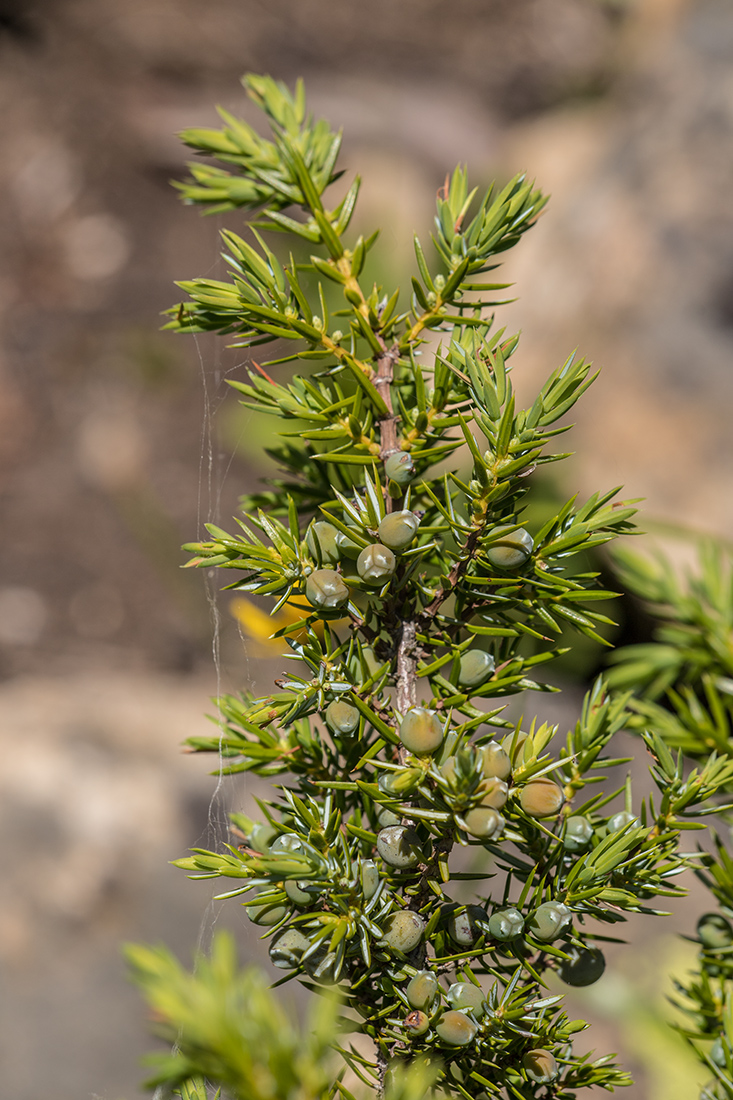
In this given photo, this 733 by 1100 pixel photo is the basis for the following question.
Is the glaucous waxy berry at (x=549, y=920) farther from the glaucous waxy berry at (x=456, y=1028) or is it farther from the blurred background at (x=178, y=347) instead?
the blurred background at (x=178, y=347)

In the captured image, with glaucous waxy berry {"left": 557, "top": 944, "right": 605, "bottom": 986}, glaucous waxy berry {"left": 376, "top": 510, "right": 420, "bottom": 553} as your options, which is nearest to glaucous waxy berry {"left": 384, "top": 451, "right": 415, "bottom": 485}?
glaucous waxy berry {"left": 376, "top": 510, "right": 420, "bottom": 553}

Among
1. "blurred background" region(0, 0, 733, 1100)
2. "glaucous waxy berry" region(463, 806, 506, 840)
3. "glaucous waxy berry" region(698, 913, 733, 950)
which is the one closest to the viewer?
"glaucous waxy berry" region(463, 806, 506, 840)

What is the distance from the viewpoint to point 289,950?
294 millimetres

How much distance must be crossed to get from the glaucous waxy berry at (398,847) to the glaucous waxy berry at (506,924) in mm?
41

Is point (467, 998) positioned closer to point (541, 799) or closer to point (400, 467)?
point (541, 799)

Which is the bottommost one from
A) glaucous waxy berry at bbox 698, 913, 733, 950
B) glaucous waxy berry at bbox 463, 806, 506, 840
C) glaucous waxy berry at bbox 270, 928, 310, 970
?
glaucous waxy berry at bbox 698, 913, 733, 950

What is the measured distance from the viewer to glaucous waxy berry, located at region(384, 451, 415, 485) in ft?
1.01

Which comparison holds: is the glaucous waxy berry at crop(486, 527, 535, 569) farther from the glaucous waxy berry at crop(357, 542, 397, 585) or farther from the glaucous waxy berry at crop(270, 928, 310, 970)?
the glaucous waxy berry at crop(270, 928, 310, 970)

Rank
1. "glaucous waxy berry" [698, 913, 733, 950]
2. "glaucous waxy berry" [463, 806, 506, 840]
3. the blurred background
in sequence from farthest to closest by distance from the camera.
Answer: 1. the blurred background
2. "glaucous waxy berry" [698, 913, 733, 950]
3. "glaucous waxy berry" [463, 806, 506, 840]

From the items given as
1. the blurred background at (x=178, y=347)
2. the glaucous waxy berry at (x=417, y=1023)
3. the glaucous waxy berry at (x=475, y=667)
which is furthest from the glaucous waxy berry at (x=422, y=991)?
the blurred background at (x=178, y=347)

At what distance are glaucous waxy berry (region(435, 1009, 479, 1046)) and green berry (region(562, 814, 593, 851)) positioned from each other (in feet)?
0.28

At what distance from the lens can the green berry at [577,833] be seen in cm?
33

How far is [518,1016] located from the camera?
1.00ft

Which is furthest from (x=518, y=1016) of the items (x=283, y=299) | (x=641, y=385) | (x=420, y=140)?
(x=420, y=140)
